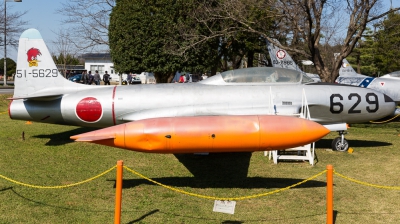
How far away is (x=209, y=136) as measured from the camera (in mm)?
6770

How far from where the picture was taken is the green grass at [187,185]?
6.45m

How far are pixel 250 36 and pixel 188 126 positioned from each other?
57.8ft

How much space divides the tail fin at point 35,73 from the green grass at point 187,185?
1702 millimetres

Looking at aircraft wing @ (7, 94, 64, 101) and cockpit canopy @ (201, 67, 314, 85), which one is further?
cockpit canopy @ (201, 67, 314, 85)

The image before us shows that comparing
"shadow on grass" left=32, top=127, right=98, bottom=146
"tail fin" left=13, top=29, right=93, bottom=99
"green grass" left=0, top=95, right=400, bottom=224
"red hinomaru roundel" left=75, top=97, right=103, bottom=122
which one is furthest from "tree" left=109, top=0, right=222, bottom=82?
"red hinomaru roundel" left=75, top=97, right=103, bottom=122

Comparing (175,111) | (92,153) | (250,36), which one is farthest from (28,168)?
(250,36)

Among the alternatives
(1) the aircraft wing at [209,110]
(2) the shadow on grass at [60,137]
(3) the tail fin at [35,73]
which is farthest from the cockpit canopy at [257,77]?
(2) the shadow on grass at [60,137]

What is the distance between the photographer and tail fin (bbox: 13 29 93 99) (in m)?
11.4

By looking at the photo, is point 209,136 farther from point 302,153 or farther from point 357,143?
point 357,143

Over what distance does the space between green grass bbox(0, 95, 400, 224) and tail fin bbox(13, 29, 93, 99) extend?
1.70 meters

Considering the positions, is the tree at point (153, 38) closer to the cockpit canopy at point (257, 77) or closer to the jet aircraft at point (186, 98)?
the jet aircraft at point (186, 98)

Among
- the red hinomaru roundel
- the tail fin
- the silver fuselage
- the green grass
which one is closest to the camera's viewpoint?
the green grass

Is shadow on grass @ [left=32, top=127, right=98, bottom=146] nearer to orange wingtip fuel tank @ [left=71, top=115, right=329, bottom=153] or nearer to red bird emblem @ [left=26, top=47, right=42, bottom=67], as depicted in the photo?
red bird emblem @ [left=26, top=47, right=42, bottom=67]

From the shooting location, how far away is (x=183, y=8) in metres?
22.5
